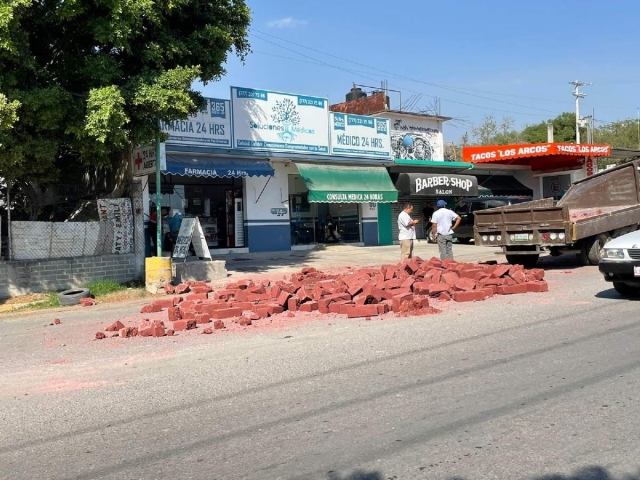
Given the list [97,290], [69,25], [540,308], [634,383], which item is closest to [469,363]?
[634,383]

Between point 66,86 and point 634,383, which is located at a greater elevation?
point 66,86

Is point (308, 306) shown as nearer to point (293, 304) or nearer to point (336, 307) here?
point (293, 304)

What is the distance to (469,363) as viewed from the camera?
654cm

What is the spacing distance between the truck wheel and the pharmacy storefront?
1218 centimetres

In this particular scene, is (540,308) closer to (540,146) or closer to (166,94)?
(166,94)

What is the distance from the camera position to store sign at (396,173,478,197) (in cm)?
2508

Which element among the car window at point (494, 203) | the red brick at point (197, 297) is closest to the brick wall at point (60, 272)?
the red brick at point (197, 297)

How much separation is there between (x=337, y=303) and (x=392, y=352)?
9.79ft

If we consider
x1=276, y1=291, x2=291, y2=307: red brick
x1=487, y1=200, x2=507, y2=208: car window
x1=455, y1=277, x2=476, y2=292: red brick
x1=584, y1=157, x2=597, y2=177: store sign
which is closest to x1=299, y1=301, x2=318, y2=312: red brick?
x1=276, y1=291, x2=291, y2=307: red brick

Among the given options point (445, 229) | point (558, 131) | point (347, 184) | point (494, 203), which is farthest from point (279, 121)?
point (558, 131)

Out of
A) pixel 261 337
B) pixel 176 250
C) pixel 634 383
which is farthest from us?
pixel 176 250

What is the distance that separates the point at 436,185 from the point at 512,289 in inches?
596

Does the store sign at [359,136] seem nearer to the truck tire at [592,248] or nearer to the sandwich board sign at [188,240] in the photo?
the sandwich board sign at [188,240]

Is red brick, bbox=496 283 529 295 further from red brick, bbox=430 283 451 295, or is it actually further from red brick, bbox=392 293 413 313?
red brick, bbox=392 293 413 313
